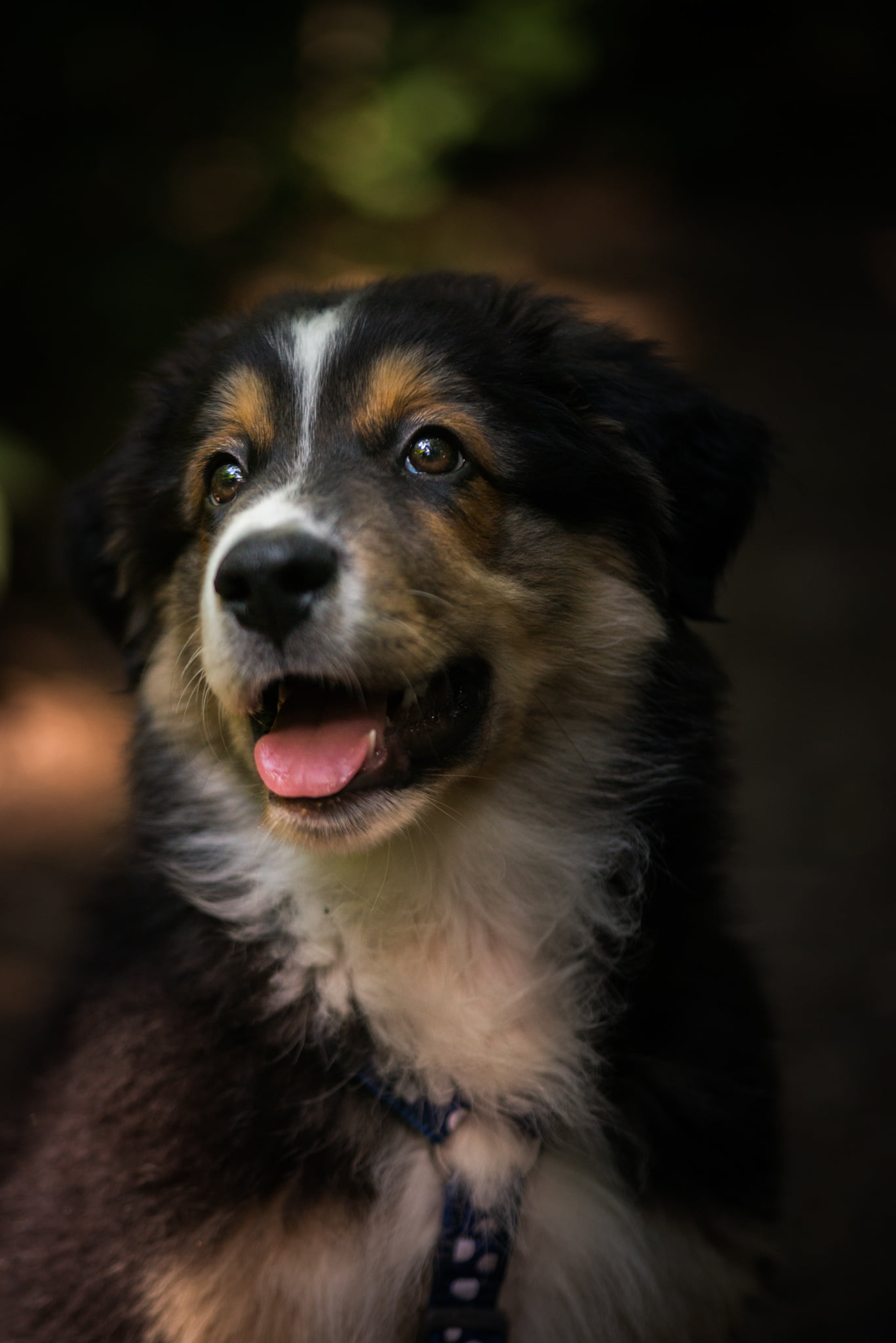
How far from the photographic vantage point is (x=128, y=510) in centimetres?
291

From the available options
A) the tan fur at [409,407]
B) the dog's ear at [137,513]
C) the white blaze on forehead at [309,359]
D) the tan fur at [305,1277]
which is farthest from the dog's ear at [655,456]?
the tan fur at [305,1277]

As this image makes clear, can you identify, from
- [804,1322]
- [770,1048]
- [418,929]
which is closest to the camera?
[418,929]

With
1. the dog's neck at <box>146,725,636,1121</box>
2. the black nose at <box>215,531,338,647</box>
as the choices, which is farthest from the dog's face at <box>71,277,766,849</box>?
the dog's neck at <box>146,725,636,1121</box>

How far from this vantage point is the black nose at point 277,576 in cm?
216

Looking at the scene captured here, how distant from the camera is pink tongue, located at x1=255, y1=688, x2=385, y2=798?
233 centimetres

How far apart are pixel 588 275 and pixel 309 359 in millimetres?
6789

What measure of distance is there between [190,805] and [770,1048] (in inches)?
57.5

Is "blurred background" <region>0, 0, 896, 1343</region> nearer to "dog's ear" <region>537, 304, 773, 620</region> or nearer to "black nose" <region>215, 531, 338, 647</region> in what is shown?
"dog's ear" <region>537, 304, 773, 620</region>

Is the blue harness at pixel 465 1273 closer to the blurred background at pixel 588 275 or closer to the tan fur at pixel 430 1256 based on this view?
the tan fur at pixel 430 1256

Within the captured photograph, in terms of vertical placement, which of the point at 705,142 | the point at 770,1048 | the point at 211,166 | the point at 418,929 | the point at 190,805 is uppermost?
the point at 705,142

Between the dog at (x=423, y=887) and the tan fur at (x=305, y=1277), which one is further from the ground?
the dog at (x=423, y=887)

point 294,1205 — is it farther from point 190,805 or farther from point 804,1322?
point 804,1322

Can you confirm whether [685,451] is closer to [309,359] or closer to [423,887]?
[309,359]

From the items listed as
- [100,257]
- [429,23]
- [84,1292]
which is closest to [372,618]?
[84,1292]
